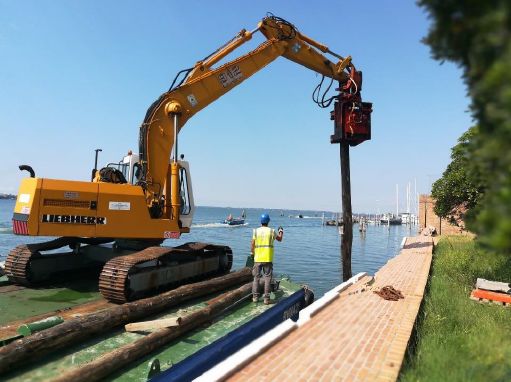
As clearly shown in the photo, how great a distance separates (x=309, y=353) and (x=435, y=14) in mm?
4582

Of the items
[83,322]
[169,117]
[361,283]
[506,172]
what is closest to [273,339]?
[83,322]

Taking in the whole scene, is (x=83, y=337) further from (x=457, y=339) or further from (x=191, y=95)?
(x=191, y=95)

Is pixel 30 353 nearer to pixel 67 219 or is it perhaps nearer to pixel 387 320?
pixel 67 219

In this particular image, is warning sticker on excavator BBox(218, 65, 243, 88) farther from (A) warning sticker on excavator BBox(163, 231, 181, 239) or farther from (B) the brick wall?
(B) the brick wall

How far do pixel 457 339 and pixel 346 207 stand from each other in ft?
26.1

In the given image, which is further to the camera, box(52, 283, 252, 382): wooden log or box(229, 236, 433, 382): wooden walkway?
box(52, 283, 252, 382): wooden log

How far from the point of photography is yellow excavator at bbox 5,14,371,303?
878 centimetres

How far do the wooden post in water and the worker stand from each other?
4549mm

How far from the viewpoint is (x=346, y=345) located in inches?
228

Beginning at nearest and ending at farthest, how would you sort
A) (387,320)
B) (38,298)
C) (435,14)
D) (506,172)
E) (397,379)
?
(506,172)
(435,14)
(397,379)
(387,320)
(38,298)

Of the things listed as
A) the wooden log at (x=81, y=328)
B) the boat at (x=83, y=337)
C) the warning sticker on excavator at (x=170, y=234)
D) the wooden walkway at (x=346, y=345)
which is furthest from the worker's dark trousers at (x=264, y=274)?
the warning sticker on excavator at (x=170, y=234)

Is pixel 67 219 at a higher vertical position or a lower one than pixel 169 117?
lower

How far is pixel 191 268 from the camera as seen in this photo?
34.6 feet

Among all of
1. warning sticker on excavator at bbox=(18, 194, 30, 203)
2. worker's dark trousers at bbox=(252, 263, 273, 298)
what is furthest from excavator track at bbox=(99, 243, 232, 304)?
warning sticker on excavator at bbox=(18, 194, 30, 203)
